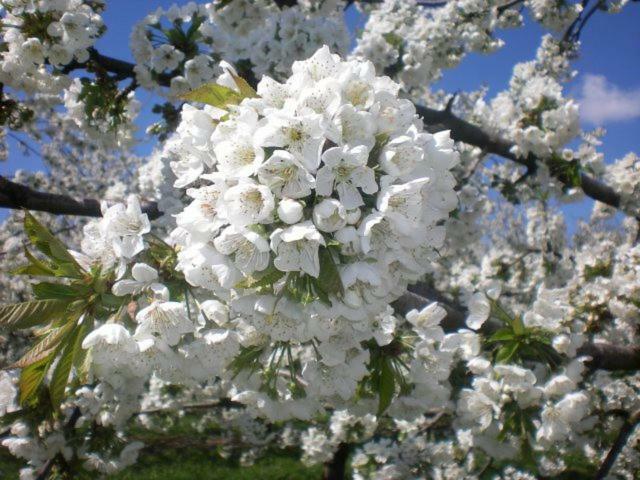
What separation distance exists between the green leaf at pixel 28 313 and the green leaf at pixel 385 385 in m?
1.23

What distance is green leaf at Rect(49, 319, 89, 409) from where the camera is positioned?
163 centimetres

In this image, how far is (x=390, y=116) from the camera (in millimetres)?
1507

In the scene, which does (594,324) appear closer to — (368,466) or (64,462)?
(368,466)

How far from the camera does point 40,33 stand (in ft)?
10.6

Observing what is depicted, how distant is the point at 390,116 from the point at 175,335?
92cm

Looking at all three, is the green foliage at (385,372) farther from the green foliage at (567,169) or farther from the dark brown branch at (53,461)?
the green foliage at (567,169)

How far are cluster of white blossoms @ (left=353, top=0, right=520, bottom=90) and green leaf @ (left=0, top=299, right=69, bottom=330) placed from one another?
4.16 m

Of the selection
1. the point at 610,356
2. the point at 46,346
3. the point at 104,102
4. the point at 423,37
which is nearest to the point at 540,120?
→ the point at 423,37

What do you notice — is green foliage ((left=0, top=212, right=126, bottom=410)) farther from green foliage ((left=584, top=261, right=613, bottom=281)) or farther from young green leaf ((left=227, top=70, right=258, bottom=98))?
green foliage ((left=584, top=261, right=613, bottom=281))

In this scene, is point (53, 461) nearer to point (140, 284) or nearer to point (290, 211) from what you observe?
point (140, 284)

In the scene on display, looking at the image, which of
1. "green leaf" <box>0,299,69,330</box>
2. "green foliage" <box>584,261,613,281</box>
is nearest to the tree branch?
"green foliage" <box>584,261,613,281</box>

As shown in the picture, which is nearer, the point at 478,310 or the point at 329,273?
the point at 329,273

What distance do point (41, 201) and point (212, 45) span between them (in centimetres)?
174

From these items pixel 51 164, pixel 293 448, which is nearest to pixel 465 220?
pixel 293 448
